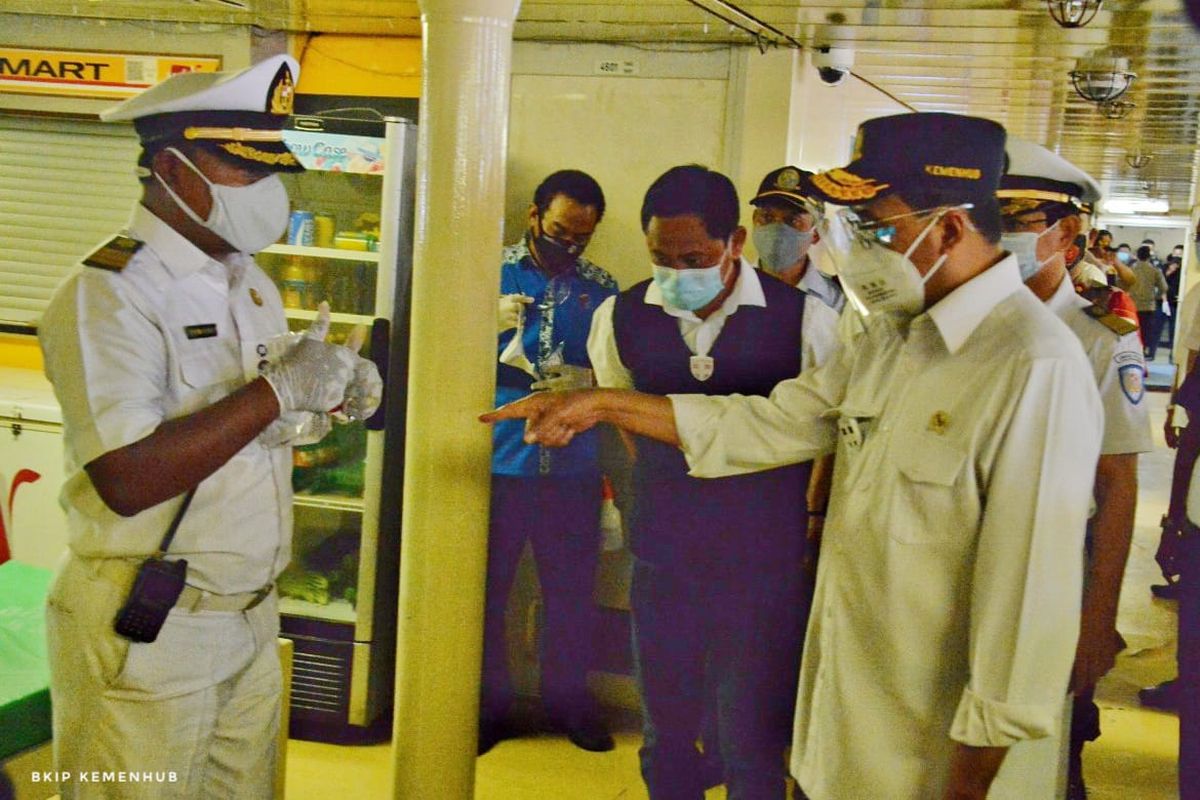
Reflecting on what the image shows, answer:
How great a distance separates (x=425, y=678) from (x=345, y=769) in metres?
1.63

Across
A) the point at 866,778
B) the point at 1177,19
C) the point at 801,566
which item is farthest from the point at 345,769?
Result: the point at 1177,19

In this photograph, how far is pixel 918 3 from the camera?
4328 mm

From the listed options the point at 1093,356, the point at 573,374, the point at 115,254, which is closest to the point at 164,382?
the point at 115,254

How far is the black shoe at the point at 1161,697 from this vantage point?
15.3 feet

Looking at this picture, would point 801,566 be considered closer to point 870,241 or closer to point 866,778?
point 866,778

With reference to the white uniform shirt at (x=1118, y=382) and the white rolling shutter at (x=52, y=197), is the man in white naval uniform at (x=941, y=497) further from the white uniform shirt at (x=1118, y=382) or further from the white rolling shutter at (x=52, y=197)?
the white rolling shutter at (x=52, y=197)

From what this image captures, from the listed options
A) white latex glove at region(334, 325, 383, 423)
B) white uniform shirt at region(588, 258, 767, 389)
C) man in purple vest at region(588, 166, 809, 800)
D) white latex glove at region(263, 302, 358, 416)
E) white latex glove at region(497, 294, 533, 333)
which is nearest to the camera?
white latex glove at region(263, 302, 358, 416)

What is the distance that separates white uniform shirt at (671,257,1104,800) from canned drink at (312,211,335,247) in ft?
8.08

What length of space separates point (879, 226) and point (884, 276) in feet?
0.29

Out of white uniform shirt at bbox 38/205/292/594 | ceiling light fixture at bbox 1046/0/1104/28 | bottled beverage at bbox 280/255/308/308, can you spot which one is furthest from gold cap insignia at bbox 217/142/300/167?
ceiling light fixture at bbox 1046/0/1104/28

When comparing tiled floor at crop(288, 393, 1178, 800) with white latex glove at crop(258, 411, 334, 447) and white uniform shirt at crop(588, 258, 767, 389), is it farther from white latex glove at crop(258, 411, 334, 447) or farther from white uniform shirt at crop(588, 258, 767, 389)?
white latex glove at crop(258, 411, 334, 447)

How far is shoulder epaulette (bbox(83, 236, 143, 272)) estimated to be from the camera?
6.62 feet

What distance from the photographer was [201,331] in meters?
2.12

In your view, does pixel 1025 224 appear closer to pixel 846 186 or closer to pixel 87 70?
pixel 846 186
